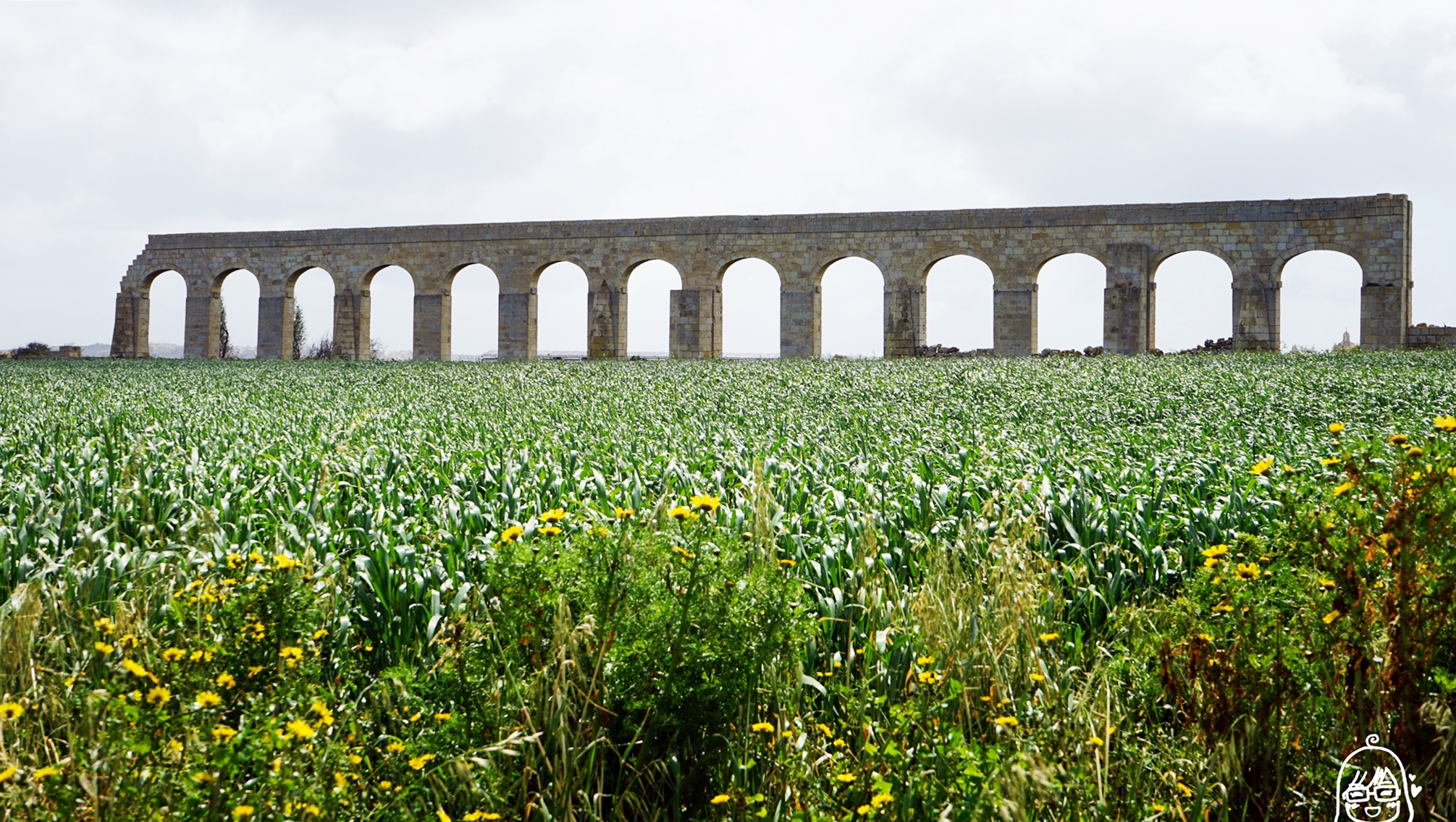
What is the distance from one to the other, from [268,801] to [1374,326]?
27775 mm

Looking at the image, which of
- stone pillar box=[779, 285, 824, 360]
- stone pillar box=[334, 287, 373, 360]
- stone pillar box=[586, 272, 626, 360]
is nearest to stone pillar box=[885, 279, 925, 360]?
stone pillar box=[779, 285, 824, 360]

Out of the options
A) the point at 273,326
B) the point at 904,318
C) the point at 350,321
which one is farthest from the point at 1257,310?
the point at 273,326

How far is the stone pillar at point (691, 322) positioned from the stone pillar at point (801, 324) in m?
1.94

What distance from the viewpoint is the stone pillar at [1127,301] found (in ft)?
81.7

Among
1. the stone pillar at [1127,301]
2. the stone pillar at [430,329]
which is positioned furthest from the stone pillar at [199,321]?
the stone pillar at [1127,301]

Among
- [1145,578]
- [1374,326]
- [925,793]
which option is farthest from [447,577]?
[1374,326]

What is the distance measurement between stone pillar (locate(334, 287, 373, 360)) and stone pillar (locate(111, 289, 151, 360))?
666cm

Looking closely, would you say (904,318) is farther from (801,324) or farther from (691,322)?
(691,322)

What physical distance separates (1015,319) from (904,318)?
9.56 ft

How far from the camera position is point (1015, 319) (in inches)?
1027

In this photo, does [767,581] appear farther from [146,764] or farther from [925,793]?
[146,764]

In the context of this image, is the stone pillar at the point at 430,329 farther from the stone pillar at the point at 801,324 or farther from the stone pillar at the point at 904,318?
the stone pillar at the point at 904,318

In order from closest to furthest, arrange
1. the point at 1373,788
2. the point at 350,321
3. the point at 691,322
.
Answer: the point at 1373,788 < the point at 691,322 < the point at 350,321

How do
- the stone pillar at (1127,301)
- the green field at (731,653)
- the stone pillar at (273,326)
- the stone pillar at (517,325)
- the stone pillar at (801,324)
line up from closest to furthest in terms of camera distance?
the green field at (731,653)
the stone pillar at (1127,301)
the stone pillar at (801,324)
the stone pillar at (517,325)
the stone pillar at (273,326)
